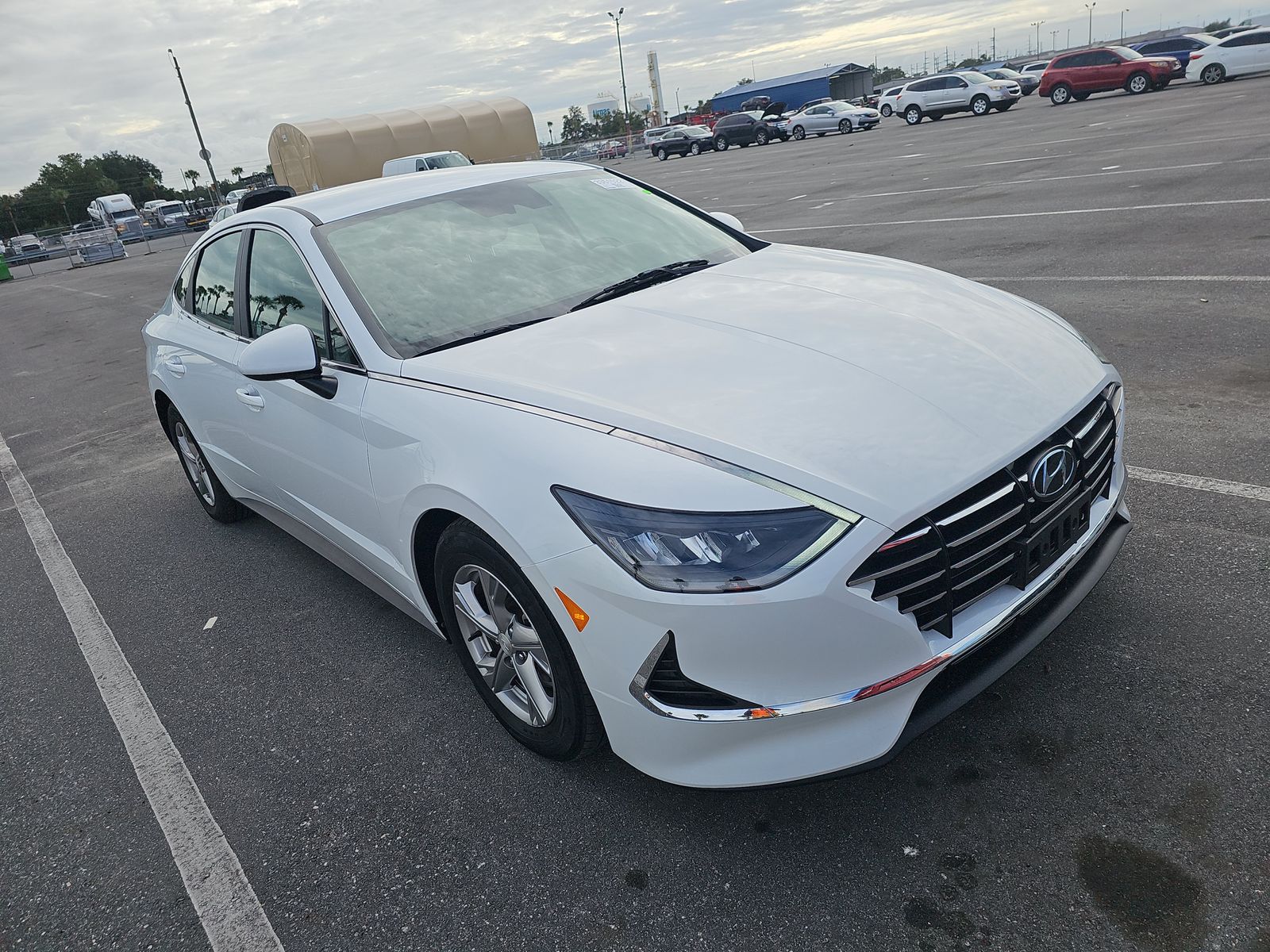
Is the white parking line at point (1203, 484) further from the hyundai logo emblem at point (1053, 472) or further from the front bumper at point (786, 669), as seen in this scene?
the front bumper at point (786, 669)

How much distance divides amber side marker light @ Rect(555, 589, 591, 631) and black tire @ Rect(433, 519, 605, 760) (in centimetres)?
11

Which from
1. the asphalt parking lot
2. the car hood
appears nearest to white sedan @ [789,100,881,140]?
the asphalt parking lot

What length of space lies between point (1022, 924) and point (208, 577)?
12.8ft

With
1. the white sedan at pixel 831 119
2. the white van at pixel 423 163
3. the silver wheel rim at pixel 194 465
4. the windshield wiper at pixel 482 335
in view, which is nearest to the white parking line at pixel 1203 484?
the windshield wiper at pixel 482 335

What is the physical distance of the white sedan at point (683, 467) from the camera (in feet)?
6.59

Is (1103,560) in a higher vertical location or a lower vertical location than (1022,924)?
higher

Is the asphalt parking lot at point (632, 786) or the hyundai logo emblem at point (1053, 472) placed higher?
the hyundai logo emblem at point (1053, 472)

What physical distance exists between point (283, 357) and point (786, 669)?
1914 mm

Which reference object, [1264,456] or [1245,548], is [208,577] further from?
[1264,456]

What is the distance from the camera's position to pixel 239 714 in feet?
10.8

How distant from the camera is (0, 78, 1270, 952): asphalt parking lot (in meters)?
2.10

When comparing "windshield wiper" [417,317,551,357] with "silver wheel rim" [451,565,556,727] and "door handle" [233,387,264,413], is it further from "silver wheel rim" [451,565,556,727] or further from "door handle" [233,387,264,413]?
"door handle" [233,387,264,413]

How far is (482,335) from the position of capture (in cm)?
296

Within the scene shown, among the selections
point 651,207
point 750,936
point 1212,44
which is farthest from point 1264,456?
point 1212,44
